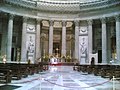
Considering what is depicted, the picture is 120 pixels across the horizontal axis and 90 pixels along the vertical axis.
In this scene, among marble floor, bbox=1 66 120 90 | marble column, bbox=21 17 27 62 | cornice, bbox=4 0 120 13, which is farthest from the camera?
cornice, bbox=4 0 120 13

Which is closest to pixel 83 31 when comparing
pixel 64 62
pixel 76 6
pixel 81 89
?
pixel 76 6

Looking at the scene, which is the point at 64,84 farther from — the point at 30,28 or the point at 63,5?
the point at 63,5

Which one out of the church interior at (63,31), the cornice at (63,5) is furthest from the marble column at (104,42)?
the cornice at (63,5)

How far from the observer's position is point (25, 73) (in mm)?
18562

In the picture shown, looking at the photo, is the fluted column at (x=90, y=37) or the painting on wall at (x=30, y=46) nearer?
the fluted column at (x=90, y=37)

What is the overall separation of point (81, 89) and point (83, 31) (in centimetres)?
3675

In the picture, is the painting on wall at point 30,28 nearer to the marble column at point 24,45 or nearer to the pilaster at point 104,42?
the marble column at point 24,45

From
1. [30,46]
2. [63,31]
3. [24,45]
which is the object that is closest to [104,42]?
[63,31]

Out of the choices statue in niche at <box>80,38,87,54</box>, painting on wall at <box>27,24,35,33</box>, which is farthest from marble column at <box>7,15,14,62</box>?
statue in niche at <box>80,38,87,54</box>

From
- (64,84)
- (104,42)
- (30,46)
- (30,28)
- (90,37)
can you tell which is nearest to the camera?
(64,84)

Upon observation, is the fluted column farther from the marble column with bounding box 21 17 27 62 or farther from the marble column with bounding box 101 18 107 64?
the marble column with bounding box 21 17 27 62

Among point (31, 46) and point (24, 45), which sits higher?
point (24, 45)

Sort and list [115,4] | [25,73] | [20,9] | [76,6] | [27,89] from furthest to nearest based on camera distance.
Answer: [76,6] → [20,9] → [115,4] → [25,73] → [27,89]

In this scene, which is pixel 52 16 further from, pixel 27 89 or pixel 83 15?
pixel 27 89
